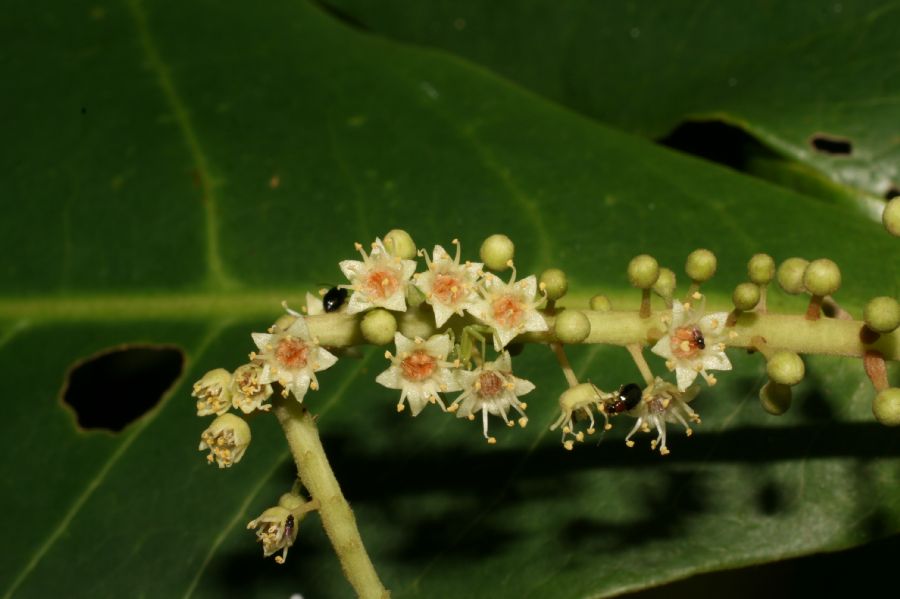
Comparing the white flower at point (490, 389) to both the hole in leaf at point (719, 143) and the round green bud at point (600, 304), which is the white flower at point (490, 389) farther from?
the hole in leaf at point (719, 143)

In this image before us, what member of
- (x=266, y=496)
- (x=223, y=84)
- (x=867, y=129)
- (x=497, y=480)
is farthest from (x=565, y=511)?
(x=223, y=84)

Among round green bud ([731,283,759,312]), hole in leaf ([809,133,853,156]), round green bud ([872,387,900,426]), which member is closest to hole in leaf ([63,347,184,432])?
round green bud ([731,283,759,312])

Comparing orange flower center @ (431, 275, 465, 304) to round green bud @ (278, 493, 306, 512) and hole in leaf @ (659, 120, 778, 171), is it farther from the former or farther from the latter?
hole in leaf @ (659, 120, 778, 171)

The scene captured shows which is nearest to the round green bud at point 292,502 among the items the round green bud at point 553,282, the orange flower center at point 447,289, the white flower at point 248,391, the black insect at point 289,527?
the black insect at point 289,527

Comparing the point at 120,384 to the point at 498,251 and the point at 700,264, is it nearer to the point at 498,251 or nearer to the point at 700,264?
the point at 498,251

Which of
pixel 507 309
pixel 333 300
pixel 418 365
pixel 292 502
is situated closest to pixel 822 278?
pixel 507 309

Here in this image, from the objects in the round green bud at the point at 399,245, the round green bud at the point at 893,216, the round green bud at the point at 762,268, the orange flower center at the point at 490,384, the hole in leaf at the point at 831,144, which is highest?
the round green bud at the point at 893,216
